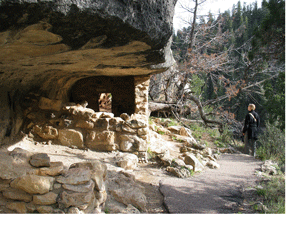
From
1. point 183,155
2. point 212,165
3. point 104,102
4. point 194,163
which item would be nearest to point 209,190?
point 194,163

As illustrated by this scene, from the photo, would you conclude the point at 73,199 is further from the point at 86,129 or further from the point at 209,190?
the point at 86,129

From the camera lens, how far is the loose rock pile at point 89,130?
418 centimetres

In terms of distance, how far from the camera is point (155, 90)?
9.05 metres

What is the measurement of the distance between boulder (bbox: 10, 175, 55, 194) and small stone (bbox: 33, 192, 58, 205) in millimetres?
34

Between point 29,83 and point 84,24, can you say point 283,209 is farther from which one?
point 29,83

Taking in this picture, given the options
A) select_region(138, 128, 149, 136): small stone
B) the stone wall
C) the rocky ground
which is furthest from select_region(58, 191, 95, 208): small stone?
Result: select_region(138, 128, 149, 136): small stone

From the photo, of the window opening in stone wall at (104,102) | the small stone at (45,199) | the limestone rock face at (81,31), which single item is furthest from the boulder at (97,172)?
the window opening in stone wall at (104,102)

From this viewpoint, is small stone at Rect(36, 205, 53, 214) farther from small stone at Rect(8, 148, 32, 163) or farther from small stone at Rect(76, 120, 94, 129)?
small stone at Rect(76, 120, 94, 129)

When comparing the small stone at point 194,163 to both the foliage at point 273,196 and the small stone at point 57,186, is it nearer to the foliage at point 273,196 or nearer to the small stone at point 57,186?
the foliage at point 273,196

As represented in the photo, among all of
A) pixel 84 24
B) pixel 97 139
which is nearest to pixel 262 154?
pixel 97 139

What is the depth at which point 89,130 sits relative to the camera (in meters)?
4.21

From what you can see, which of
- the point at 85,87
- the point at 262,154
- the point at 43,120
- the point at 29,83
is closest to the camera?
the point at 29,83

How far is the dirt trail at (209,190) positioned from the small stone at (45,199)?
1.22 meters
